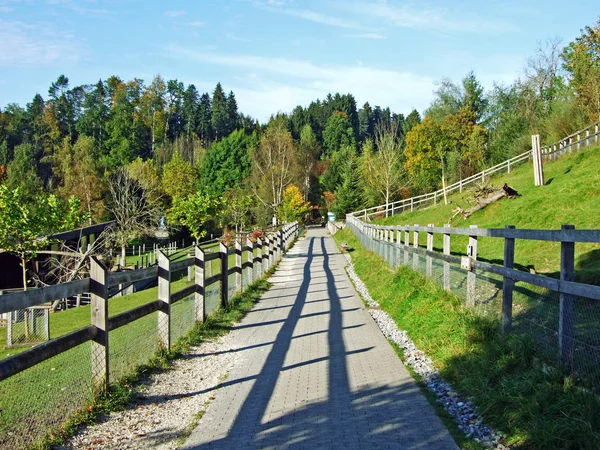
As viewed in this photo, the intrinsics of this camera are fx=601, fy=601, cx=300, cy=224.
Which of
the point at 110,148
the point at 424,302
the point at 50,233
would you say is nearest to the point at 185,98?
the point at 110,148

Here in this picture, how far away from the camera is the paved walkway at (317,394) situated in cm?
493

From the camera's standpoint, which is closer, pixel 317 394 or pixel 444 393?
pixel 444 393

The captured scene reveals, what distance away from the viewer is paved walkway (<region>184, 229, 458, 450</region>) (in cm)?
493

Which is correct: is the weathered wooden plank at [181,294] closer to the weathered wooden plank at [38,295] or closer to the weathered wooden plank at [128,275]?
the weathered wooden plank at [128,275]

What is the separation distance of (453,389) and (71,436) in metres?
3.68

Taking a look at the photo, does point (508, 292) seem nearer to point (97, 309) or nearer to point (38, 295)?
point (97, 309)

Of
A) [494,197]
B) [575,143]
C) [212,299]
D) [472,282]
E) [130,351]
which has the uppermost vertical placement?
[575,143]

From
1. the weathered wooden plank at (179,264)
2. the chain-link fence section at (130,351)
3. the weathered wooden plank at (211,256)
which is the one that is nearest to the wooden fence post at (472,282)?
the weathered wooden plank at (179,264)

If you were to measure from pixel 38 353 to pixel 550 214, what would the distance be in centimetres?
1816

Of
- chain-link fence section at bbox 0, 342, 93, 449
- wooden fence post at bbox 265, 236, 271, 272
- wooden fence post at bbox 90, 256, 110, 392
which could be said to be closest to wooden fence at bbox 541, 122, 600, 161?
wooden fence post at bbox 265, 236, 271, 272

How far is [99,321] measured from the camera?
6133 millimetres

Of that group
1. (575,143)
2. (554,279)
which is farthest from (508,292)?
(575,143)

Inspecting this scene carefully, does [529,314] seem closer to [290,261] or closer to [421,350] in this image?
[421,350]

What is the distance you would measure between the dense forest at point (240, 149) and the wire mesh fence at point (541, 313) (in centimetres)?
2650
